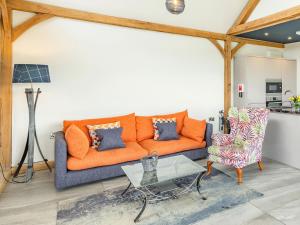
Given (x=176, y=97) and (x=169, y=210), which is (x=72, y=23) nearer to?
(x=176, y=97)

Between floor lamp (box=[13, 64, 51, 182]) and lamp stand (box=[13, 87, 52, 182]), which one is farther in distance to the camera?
→ lamp stand (box=[13, 87, 52, 182])

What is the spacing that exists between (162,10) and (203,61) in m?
1.59

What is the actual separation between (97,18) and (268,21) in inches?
132

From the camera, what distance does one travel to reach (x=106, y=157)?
2988mm

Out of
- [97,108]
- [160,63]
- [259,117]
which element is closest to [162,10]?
[160,63]

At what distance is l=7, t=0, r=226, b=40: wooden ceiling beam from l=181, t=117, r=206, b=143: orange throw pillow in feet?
6.65

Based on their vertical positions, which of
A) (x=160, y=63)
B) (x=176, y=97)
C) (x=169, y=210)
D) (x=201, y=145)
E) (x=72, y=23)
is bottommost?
(x=169, y=210)

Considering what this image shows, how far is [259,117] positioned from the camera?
130 inches

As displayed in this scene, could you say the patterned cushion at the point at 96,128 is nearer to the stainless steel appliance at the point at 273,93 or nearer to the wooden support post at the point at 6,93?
the wooden support post at the point at 6,93

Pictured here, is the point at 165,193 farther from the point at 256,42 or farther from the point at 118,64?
the point at 256,42

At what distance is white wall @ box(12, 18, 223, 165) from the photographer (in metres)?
3.46

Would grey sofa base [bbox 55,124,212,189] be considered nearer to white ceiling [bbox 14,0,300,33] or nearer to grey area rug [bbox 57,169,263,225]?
grey area rug [bbox 57,169,263,225]

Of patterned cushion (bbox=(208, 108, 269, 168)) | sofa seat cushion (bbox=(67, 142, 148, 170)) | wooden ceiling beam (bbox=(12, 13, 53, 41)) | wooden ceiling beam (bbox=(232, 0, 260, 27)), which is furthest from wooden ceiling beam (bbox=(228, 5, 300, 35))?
wooden ceiling beam (bbox=(12, 13, 53, 41))

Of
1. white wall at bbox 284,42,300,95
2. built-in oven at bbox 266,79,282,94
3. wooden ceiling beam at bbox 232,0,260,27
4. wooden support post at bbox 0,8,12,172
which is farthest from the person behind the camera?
white wall at bbox 284,42,300,95
